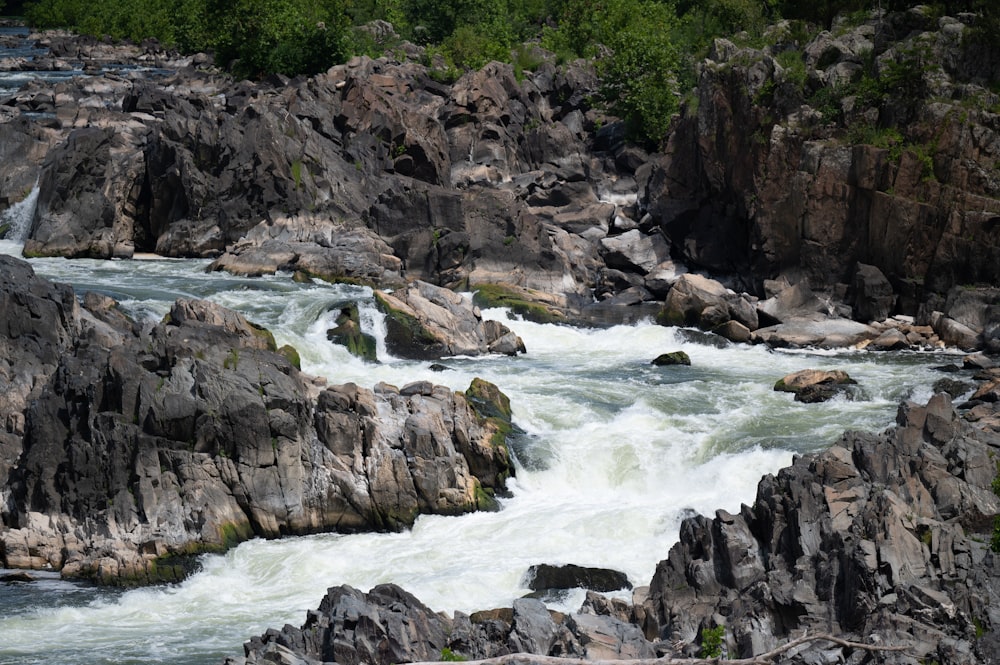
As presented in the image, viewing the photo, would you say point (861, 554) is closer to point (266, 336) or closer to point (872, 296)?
point (266, 336)

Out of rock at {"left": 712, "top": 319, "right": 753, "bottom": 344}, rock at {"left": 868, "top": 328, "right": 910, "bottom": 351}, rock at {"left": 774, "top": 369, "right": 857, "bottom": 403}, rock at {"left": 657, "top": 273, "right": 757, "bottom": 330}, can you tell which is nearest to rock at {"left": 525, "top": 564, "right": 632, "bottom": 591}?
rock at {"left": 774, "top": 369, "right": 857, "bottom": 403}

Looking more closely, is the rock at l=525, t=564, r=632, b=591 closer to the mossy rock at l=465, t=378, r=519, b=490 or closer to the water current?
the water current

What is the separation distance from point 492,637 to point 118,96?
5389 cm

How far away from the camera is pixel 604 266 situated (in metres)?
51.1

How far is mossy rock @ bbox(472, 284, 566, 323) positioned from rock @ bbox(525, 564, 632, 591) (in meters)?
19.7

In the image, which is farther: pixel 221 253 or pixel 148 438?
pixel 221 253

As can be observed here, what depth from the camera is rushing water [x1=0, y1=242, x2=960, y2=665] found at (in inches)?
907

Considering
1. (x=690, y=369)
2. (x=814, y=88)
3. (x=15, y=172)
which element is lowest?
(x=690, y=369)

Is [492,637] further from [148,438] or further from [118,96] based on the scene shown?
[118,96]

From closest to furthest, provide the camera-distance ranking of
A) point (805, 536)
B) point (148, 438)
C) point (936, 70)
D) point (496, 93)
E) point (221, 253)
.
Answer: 1. point (805, 536)
2. point (148, 438)
3. point (936, 70)
4. point (221, 253)
5. point (496, 93)

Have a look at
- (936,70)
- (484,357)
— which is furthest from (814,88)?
(484,357)

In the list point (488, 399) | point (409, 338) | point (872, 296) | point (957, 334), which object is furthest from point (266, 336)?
point (957, 334)

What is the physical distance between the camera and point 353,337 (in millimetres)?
38125

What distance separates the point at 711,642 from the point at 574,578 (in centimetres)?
641
